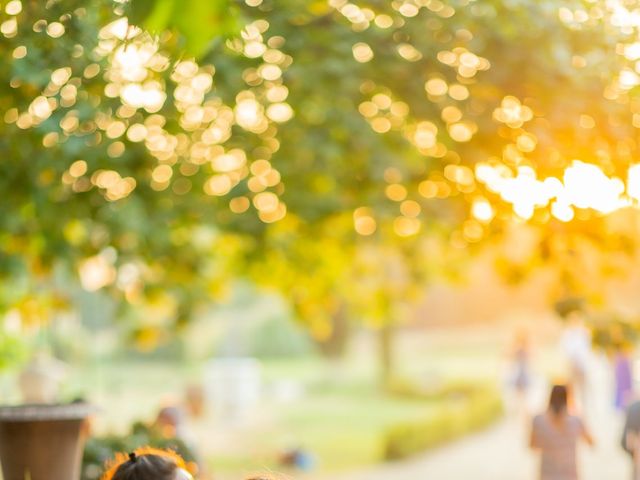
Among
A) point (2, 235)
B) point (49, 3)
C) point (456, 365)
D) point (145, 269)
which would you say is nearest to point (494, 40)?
point (49, 3)

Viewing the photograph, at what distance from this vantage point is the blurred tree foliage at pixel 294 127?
27.3 ft

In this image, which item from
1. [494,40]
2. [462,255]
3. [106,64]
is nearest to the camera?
Result: [106,64]

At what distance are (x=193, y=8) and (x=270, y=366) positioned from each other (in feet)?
175

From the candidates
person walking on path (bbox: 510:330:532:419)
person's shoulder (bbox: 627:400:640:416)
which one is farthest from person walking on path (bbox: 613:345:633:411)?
person's shoulder (bbox: 627:400:640:416)

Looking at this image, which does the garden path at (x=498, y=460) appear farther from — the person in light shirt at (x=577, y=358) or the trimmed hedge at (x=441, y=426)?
the person in light shirt at (x=577, y=358)

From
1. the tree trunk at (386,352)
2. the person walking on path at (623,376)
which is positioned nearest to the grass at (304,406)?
the tree trunk at (386,352)

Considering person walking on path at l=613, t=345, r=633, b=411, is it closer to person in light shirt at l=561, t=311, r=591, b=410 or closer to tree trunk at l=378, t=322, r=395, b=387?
person in light shirt at l=561, t=311, r=591, b=410

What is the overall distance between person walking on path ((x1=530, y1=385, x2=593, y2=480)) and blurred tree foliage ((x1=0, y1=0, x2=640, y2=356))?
1.41 m

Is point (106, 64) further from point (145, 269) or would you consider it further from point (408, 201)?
point (145, 269)

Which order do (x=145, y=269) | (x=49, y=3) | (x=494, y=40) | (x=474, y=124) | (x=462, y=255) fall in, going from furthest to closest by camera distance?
(x=462, y=255) < (x=145, y=269) < (x=474, y=124) < (x=494, y=40) < (x=49, y=3)

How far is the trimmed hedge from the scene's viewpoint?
750 inches

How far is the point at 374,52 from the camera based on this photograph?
30.0 ft

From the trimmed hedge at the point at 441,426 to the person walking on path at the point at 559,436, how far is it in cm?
956

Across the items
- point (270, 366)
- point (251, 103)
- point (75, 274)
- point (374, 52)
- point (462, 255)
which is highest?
point (374, 52)
